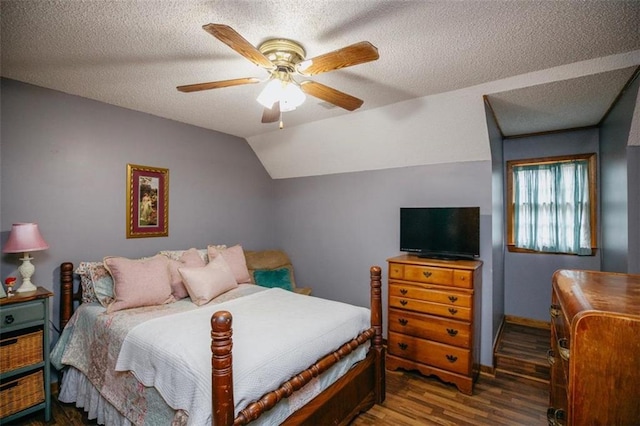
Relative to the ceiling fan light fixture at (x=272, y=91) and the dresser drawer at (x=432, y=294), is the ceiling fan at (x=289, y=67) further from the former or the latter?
the dresser drawer at (x=432, y=294)

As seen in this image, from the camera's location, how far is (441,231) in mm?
3061

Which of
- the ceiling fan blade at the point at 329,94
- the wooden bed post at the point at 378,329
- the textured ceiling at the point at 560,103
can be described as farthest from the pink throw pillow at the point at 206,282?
the textured ceiling at the point at 560,103

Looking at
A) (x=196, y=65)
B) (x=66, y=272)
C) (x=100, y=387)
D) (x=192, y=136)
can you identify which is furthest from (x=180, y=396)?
(x=192, y=136)

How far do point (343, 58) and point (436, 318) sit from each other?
232 cm

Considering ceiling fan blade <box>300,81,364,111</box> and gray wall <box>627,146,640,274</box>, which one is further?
gray wall <box>627,146,640,274</box>

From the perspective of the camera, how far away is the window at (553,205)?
351 centimetres

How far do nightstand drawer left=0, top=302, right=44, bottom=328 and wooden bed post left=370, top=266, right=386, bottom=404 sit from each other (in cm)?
248

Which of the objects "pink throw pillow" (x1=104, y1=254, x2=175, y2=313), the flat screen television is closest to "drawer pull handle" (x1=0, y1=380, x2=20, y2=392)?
"pink throw pillow" (x1=104, y1=254, x2=175, y2=313)

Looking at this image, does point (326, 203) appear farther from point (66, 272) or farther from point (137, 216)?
point (66, 272)

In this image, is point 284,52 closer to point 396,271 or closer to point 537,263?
point 396,271

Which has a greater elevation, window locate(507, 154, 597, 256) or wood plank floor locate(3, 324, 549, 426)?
window locate(507, 154, 597, 256)

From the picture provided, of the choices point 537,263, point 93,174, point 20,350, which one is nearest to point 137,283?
point 20,350

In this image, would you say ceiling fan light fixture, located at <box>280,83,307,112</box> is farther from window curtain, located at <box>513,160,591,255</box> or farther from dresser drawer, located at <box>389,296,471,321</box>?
window curtain, located at <box>513,160,591,255</box>

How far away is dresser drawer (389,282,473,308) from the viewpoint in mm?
2668
